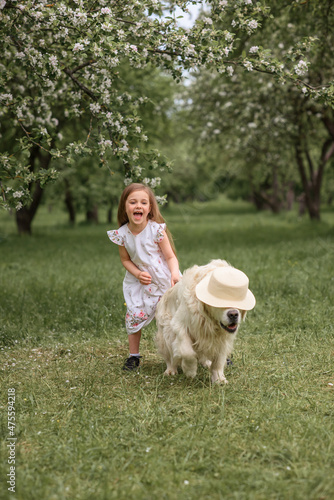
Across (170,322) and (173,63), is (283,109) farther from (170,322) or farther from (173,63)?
(170,322)

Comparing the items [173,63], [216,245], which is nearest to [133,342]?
[173,63]

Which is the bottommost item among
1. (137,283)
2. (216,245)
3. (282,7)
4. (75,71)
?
(216,245)

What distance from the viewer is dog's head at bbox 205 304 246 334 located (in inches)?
166

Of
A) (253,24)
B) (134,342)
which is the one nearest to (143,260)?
(134,342)

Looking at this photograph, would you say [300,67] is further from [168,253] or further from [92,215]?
[92,215]

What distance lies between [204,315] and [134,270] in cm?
107

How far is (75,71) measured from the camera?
691 centimetres

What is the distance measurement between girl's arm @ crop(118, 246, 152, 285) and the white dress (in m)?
0.05

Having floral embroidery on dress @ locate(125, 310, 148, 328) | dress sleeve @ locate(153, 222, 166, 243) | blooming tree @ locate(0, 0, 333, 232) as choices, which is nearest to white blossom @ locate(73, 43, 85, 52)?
blooming tree @ locate(0, 0, 333, 232)

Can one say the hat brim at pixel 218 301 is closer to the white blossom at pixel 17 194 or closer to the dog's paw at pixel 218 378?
the dog's paw at pixel 218 378

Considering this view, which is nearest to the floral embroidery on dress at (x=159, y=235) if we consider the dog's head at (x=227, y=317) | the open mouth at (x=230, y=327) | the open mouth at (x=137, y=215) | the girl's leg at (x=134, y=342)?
the open mouth at (x=137, y=215)

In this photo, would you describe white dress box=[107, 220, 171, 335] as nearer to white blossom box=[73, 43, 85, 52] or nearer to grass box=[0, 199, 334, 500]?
grass box=[0, 199, 334, 500]

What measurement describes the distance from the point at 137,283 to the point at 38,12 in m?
3.07

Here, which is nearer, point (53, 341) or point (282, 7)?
point (53, 341)
